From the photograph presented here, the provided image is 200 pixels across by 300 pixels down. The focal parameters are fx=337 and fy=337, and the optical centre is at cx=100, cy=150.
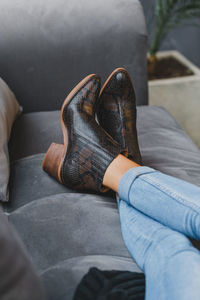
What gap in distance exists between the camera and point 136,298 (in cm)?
58

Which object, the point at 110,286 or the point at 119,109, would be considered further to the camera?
the point at 119,109

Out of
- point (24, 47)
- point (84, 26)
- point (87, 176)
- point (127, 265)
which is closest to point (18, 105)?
point (24, 47)

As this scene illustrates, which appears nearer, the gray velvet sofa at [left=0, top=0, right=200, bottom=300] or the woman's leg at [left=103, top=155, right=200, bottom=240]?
the woman's leg at [left=103, top=155, right=200, bottom=240]

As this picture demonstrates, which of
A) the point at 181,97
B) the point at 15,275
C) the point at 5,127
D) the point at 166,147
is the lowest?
the point at 181,97

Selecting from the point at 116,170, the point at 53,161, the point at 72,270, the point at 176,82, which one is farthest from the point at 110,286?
the point at 176,82

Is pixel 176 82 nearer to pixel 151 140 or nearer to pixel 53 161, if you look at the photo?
pixel 151 140

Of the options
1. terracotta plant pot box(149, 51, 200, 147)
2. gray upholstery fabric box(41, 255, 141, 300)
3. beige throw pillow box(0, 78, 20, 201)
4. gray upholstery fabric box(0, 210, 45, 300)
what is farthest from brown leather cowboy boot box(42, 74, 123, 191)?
terracotta plant pot box(149, 51, 200, 147)

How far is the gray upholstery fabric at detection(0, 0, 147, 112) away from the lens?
1216 millimetres

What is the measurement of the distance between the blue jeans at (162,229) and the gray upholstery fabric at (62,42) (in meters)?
0.61

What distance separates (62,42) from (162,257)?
0.89 m

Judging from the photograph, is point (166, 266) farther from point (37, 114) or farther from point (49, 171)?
point (37, 114)

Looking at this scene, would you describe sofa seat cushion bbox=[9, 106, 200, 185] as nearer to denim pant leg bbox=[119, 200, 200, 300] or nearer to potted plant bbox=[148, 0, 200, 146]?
denim pant leg bbox=[119, 200, 200, 300]

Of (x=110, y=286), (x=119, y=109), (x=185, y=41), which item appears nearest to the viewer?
(x=110, y=286)

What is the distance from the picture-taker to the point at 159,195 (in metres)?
0.73
